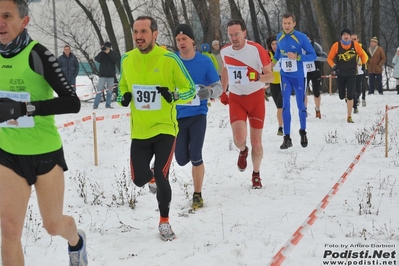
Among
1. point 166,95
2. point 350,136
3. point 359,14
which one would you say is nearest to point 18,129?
point 166,95

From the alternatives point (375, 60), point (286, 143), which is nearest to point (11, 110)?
point (286, 143)

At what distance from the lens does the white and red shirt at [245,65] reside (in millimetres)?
7156

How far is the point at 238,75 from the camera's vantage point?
7219 millimetres

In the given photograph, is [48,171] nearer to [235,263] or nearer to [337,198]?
[235,263]

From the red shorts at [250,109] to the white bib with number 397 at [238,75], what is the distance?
0.60 feet

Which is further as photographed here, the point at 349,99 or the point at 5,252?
the point at 349,99

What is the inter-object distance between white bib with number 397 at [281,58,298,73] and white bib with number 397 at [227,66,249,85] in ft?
8.48

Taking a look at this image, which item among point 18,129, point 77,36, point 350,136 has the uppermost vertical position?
point 77,36

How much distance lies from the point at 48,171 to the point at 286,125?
21.6 feet

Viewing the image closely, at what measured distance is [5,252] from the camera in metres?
3.61

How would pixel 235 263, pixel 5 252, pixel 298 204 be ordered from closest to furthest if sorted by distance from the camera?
1. pixel 5 252
2. pixel 235 263
3. pixel 298 204

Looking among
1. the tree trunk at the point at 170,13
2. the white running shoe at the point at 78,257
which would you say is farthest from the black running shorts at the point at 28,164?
the tree trunk at the point at 170,13

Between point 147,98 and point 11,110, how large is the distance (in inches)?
76.7

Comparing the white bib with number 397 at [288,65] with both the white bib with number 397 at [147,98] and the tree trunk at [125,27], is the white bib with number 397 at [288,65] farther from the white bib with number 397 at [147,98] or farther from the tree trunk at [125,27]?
the tree trunk at [125,27]
